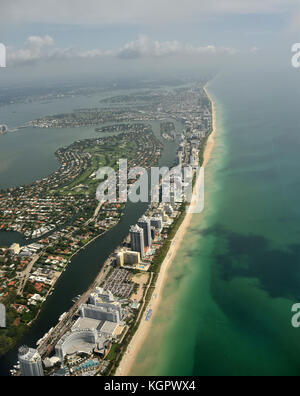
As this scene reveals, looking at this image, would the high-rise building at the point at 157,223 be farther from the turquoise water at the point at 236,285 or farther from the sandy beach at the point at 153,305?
the turquoise water at the point at 236,285

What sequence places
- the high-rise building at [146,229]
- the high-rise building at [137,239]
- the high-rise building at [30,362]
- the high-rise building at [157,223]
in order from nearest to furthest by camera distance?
the high-rise building at [30,362] → the high-rise building at [137,239] → the high-rise building at [146,229] → the high-rise building at [157,223]

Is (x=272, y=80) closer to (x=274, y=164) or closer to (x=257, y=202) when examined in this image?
(x=274, y=164)

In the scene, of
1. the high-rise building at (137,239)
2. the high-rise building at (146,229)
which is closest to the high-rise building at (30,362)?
the high-rise building at (137,239)

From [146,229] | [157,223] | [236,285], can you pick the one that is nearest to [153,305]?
[236,285]

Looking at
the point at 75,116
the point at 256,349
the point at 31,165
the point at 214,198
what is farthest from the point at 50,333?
the point at 75,116

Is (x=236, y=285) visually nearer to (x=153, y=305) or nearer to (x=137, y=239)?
(x=153, y=305)

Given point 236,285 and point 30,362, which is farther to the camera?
point 236,285

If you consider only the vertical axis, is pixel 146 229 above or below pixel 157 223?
above

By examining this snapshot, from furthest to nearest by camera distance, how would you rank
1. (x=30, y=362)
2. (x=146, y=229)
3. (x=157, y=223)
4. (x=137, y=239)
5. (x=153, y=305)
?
(x=157, y=223), (x=146, y=229), (x=137, y=239), (x=153, y=305), (x=30, y=362)
